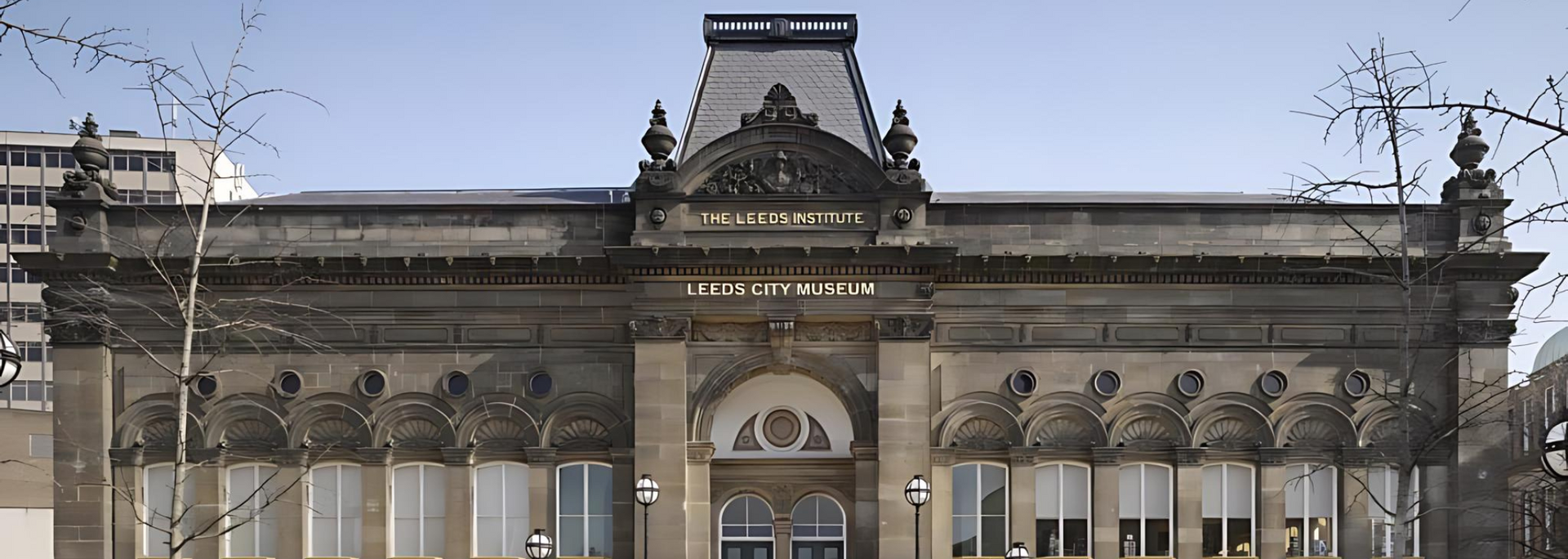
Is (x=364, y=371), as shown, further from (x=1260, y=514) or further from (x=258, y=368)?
(x=1260, y=514)

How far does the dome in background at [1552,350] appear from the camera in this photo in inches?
2270

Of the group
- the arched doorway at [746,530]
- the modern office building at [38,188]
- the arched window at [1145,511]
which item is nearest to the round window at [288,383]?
the arched doorway at [746,530]

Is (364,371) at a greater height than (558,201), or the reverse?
(558,201)

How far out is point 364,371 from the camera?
3042 cm

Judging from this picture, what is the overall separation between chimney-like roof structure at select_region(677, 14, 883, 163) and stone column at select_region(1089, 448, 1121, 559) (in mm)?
9011

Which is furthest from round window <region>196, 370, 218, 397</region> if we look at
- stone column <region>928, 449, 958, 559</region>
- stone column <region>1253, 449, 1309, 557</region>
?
stone column <region>1253, 449, 1309, 557</region>

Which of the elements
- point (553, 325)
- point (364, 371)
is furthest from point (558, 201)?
point (364, 371)

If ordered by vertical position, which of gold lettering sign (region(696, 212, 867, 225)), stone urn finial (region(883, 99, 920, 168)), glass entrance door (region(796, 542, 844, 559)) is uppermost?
stone urn finial (region(883, 99, 920, 168))

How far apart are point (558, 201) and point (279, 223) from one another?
6.54m

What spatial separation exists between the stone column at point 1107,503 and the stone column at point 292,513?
17.9 m

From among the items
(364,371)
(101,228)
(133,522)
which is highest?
(101,228)

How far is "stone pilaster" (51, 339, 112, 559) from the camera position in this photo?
1167 inches

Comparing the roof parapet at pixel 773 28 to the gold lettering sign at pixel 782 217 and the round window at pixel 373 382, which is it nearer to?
the gold lettering sign at pixel 782 217

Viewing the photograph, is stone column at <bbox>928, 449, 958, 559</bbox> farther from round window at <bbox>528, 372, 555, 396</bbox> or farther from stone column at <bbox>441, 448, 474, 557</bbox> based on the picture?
stone column at <bbox>441, 448, 474, 557</bbox>
